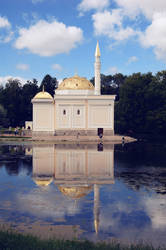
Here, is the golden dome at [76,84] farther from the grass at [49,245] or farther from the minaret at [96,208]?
the grass at [49,245]

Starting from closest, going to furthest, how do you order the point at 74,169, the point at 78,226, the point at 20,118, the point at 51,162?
the point at 78,226 < the point at 74,169 < the point at 51,162 < the point at 20,118

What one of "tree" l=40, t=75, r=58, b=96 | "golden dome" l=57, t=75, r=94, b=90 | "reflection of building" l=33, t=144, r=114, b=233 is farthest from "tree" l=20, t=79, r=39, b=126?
"reflection of building" l=33, t=144, r=114, b=233

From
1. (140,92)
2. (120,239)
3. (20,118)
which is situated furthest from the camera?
(20,118)

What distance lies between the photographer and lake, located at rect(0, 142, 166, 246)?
9.34 metres

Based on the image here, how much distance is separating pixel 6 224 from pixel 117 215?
3.74 metres

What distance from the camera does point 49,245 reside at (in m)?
7.48

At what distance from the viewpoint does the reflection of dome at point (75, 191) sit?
44.6ft

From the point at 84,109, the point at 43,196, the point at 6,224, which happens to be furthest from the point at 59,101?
the point at 6,224

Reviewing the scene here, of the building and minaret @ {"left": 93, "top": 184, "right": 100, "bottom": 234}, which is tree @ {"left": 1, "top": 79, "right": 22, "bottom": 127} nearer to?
the building

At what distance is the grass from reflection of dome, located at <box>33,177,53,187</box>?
7710 mm

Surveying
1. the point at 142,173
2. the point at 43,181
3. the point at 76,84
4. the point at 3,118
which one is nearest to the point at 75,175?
the point at 43,181

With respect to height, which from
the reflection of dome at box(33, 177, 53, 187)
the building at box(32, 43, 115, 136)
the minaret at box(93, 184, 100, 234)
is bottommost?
the minaret at box(93, 184, 100, 234)

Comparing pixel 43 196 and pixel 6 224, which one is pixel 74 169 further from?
pixel 6 224

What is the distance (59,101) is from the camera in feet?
181
